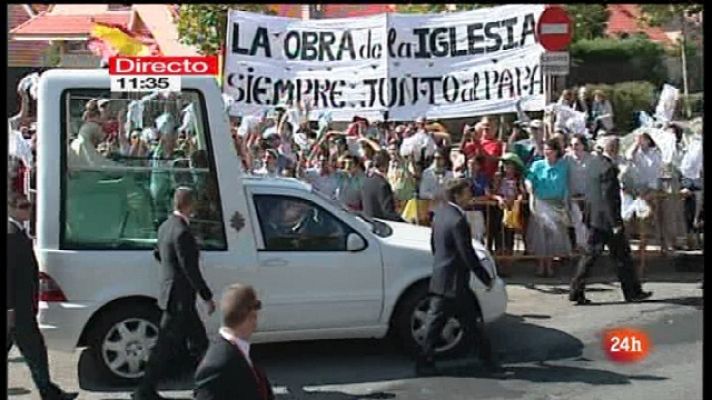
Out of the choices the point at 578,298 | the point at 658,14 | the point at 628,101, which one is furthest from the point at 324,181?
the point at 658,14

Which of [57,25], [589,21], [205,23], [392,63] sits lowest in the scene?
[392,63]

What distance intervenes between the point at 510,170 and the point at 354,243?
4511 millimetres

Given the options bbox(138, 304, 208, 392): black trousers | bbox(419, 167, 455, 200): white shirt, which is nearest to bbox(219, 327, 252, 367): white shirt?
bbox(138, 304, 208, 392): black trousers

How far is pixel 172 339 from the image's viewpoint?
8.07 meters

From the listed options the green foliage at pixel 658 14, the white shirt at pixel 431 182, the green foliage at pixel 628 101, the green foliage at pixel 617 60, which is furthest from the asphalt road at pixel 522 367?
the green foliage at pixel 617 60

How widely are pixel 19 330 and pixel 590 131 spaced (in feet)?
32.3

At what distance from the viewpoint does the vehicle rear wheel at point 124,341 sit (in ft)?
28.0

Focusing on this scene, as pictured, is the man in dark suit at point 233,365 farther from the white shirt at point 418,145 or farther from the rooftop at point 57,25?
the rooftop at point 57,25

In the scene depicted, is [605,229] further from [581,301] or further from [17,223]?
[17,223]

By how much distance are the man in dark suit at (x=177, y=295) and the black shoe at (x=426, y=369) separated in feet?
5.68

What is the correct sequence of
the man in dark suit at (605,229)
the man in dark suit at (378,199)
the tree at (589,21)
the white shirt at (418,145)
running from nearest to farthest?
the man in dark suit at (605,229) → the man in dark suit at (378,199) → the white shirt at (418,145) → the tree at (589,21)

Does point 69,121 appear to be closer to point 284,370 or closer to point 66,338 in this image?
point 66,338

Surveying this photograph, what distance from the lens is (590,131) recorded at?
15.8 m

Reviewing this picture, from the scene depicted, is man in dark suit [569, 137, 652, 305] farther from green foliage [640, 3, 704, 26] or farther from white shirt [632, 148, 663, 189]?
green foliage [640, 3, 704, 26]
